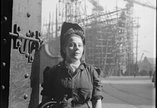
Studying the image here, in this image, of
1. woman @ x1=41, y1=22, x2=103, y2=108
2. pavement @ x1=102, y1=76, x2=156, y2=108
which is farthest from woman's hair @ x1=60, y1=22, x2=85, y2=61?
pavement @ x1=102, y1=76, x2=156, y2=108

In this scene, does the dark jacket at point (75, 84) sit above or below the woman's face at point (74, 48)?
below

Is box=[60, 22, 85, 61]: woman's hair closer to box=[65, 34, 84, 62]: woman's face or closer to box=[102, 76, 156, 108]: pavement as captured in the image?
box=[65, 34, 84, 62]: woman's face

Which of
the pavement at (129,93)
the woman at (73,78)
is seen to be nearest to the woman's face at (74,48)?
the woman at (73,78)

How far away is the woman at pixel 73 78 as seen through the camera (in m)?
1.67

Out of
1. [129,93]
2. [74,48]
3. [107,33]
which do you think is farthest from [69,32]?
[129,93]

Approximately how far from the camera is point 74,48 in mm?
1704

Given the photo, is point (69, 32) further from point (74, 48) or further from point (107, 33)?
point (107, 33)

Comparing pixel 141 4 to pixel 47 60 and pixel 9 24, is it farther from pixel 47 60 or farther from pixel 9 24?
pixel 9 24

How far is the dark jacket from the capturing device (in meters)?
1.67

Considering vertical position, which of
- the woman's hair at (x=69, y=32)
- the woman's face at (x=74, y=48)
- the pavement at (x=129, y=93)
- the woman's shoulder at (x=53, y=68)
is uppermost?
the woman's hair at (x=69, y=32)

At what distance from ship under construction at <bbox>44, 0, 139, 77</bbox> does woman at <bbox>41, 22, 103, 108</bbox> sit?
0.05m

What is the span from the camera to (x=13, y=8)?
181 centimetres

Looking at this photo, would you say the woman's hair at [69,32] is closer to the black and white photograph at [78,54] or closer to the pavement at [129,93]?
the black and white photograph at [78,54]

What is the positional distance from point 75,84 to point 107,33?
0.34 m
